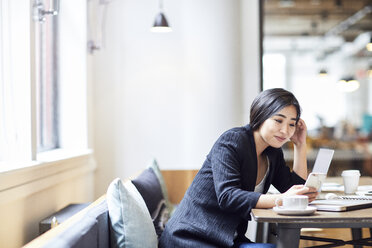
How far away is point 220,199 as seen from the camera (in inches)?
85.7

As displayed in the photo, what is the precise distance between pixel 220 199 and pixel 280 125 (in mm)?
418

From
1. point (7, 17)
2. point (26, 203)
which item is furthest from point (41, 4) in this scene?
point (26, 203)

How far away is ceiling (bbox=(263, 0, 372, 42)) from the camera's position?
405 inches

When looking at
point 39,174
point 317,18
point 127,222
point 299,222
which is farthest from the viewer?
point 317,18

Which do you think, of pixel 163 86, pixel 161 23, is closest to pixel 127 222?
pixel 161 23

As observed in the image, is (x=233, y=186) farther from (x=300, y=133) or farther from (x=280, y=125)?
(x=300, y=133)

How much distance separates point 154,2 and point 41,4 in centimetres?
193

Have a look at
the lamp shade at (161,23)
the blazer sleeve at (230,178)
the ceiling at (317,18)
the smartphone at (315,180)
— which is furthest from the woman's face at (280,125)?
the ceiling at (317,18)

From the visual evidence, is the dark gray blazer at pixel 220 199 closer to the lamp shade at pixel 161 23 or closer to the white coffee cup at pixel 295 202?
the white coffee cup at pixel 295 202

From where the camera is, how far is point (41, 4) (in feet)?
9.77

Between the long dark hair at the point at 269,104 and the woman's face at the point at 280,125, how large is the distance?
18 mm

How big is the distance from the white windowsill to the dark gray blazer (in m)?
0.73

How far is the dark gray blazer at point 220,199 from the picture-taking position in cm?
217

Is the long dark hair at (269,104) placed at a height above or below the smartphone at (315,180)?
above
